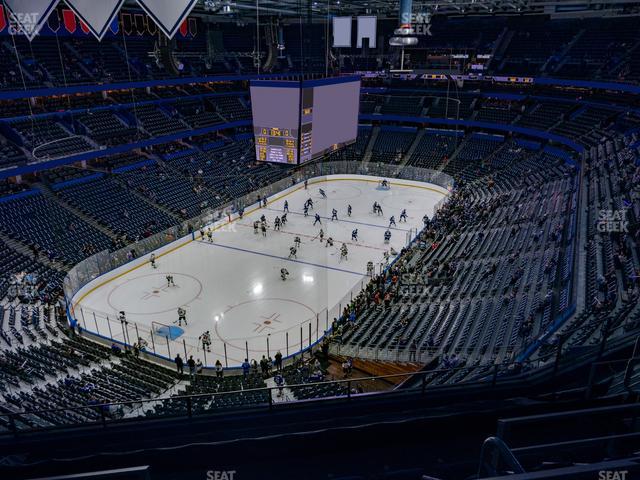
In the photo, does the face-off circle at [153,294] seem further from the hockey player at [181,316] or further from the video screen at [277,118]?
the video screen at [277,118]

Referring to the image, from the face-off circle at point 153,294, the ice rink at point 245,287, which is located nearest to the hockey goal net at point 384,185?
the ice rink at point 245,287

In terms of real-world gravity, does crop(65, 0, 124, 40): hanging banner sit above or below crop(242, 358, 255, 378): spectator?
above

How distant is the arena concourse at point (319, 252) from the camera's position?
4.34 metres

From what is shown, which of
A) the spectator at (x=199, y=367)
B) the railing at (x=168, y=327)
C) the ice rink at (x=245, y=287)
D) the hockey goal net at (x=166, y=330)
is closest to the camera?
the spectator at (x=199, y=367)

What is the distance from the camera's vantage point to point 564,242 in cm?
1819

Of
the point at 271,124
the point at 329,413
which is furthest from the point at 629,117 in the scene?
the point at 329,413

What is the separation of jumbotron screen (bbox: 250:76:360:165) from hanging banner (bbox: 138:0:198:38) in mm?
8716

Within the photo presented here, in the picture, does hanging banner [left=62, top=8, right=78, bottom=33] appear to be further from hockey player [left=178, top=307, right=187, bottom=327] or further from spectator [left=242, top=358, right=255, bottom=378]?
spectator [left=242, top=358, right=255, bottom=378]

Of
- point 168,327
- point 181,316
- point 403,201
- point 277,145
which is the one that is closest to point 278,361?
point 181,316

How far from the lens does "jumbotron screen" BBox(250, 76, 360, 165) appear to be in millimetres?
15930

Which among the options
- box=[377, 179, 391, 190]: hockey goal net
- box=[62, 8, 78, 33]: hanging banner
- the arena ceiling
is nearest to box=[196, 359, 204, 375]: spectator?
the arena ceiling

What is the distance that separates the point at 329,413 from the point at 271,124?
12.9 meters

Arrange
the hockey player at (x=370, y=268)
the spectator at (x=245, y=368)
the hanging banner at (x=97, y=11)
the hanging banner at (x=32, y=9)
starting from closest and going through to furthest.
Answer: the hanging banner at (x=97, y=11)
the hanging banner at (x=32, y=9)
the spectator at (x=245, y=368)
the hockey player at (x=370, y=268)

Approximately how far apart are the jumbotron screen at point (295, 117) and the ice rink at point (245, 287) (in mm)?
5772
